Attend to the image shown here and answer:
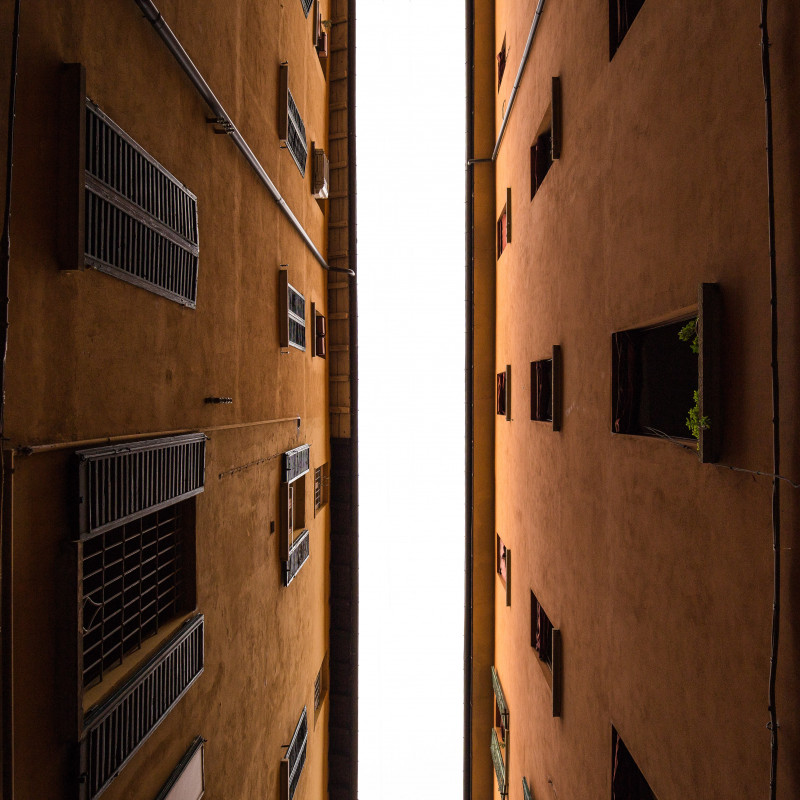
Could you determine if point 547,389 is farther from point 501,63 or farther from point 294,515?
point 501,63

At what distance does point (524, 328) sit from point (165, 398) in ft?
20.3

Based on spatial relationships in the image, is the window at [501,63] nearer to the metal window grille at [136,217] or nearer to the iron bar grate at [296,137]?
the iron bar grate at [296,137]

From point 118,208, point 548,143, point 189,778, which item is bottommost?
point 189,778

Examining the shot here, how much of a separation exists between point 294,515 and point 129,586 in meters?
5.78

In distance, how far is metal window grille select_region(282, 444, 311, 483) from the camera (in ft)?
28.3

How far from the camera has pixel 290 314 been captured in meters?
9.11

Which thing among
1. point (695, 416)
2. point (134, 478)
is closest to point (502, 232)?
point (695, 416)

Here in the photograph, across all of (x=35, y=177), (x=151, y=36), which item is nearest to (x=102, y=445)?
(x=35, y=177)

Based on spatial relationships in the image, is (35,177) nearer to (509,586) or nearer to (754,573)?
(754,573)

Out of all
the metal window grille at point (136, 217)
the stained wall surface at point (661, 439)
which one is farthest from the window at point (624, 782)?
the metal window grille at point (136, 217)

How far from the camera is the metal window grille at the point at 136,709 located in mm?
3600

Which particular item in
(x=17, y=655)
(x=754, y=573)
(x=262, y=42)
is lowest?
(x=17, y=655)

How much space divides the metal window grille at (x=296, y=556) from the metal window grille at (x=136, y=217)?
16.4ft

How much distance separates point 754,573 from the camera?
2867 mm
